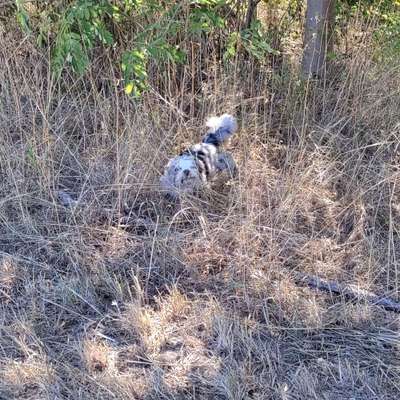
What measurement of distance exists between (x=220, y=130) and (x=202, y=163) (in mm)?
336

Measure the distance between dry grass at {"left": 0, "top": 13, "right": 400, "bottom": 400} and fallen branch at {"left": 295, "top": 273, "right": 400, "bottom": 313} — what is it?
2.3 inches

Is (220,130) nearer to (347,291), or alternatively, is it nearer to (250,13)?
(250,13)

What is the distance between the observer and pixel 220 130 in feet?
12.0

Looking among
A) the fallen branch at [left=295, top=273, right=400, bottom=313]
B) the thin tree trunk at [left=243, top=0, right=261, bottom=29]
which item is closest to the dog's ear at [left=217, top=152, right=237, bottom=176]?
the fallen branch at [left=295, top=273, right=400, bottom=313]

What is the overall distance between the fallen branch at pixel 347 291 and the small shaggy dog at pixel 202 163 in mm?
897

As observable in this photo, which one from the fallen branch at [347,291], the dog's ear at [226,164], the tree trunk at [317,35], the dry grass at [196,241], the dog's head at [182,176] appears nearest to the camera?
the dry grass at [196,241]

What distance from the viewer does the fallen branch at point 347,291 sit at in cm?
264

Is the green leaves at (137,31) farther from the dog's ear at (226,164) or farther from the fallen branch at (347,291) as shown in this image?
the fallen branch at (347,291)

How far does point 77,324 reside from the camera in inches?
102

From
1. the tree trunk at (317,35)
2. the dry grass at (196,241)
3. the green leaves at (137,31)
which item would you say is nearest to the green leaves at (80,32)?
the green leaves at (137,31)

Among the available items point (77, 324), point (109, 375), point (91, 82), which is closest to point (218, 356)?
point (109, 375)

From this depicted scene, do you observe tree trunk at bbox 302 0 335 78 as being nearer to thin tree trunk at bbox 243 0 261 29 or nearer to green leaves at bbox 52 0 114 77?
thin tree trunk at bbox 243 0 261 29

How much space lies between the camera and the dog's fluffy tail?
143 inches

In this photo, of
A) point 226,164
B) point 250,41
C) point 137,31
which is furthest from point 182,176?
point 137,31
